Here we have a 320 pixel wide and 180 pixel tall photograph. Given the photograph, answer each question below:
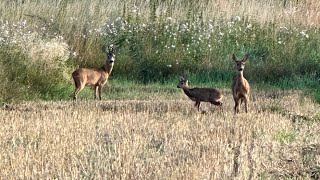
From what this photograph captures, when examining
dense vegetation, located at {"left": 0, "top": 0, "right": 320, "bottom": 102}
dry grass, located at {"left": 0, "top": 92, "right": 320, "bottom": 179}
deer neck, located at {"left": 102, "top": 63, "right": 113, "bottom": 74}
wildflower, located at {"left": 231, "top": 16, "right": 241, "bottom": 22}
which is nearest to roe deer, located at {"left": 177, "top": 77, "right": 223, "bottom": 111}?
dry grass, located at {"left": 0, "top": 92, "right": 320, "bottom": 179}

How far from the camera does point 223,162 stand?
757 cm

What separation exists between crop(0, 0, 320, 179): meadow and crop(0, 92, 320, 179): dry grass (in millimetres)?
23

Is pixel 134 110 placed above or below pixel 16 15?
below

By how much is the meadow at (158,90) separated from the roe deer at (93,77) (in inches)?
11.6

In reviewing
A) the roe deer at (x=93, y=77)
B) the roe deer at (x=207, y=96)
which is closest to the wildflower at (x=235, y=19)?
the roe deer at (x=93, y=77)

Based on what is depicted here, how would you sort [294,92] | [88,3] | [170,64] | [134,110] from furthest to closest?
[88,3] < [170,64] < [294,92] < [134,110]

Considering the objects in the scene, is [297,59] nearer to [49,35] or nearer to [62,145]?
[49,35]

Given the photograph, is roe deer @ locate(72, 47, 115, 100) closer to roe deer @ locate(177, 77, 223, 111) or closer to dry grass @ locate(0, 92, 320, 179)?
dry grass @ locate(0, 92, 320, 179)

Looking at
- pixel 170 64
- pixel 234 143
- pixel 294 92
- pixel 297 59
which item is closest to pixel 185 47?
pixel 170 64

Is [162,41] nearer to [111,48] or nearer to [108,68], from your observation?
[111,48]

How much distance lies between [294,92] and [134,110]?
4.10m

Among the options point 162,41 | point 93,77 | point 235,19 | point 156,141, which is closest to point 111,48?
point 162,41

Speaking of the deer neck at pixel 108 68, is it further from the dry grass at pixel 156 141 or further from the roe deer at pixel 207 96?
the roe deer at pixel 207 96

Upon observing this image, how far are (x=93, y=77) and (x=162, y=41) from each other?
3829 millimetres
